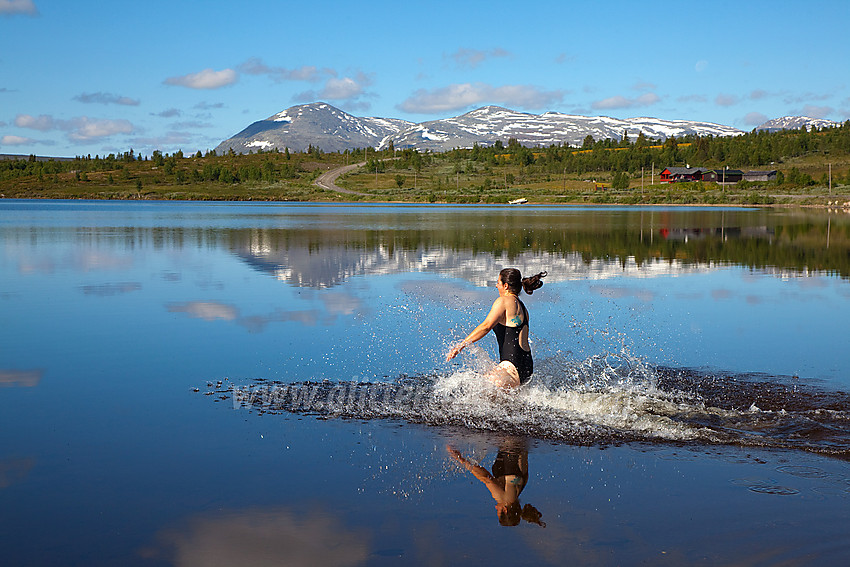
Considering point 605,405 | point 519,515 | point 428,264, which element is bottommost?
point 519,515

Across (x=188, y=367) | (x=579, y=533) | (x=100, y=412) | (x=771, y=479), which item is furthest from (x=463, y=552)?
(x=188, y=367)

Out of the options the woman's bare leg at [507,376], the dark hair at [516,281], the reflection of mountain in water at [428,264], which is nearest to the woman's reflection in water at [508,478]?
the woman's bare leg at [507,376]

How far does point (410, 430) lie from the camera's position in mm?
10094

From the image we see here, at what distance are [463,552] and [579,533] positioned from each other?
3.62 feet

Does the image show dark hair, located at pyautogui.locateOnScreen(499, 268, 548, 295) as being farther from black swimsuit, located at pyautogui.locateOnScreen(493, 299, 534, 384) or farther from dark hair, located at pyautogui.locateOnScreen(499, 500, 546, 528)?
dark hair, located at pyautogui.locateOnScreen(499, 500, 546, 528)

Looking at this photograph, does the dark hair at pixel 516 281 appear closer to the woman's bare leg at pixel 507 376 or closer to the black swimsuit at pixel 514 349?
the black swimsuit at pixel 514 349

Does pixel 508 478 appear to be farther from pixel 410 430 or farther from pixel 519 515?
pixel 410 430

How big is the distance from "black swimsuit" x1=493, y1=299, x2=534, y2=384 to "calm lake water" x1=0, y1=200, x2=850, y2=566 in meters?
0.29

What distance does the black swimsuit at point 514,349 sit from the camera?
10.8m

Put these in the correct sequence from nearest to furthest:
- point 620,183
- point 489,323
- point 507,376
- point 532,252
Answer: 1. point 489,323
2. point 507,376
3. point 532,252
4. point 620,183

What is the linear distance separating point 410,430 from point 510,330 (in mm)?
1956

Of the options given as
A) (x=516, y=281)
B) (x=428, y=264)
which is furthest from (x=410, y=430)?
(x=428, y=264)

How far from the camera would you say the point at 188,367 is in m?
13.5

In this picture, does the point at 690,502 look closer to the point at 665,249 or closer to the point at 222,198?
the point at 665,249
